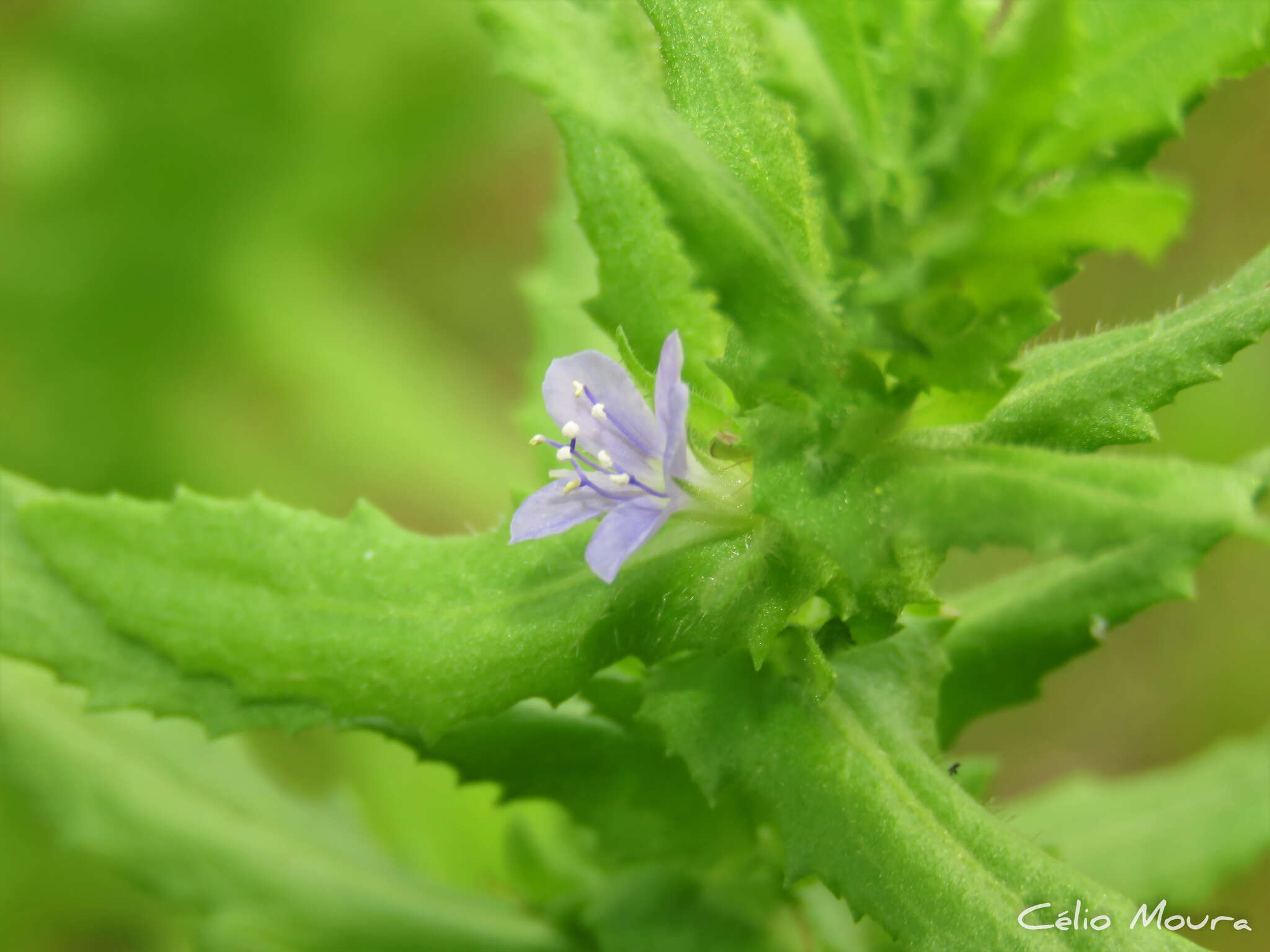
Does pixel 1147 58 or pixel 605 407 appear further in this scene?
pixel 605 407

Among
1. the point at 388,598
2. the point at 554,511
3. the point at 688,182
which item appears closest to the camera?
the point at 688,182

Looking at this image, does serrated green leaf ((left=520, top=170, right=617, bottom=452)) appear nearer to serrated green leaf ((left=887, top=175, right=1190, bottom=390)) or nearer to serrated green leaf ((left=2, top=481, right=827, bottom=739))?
serrated green leaf ((left=2, top=481, right=827, bottom=739))

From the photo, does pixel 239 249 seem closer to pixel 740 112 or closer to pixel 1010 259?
pixel 740 112

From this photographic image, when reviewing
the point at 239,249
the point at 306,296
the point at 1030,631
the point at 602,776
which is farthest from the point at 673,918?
the point at 239,249

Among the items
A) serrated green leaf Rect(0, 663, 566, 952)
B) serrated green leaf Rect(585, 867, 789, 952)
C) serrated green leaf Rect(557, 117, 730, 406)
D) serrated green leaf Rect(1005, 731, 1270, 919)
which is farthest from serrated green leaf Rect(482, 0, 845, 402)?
serrated green leaf Rect(1005, 731, 1270, 919)

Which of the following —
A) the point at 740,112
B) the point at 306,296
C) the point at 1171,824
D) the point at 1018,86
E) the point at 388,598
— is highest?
the point at 306,296

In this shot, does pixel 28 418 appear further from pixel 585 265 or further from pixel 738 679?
pixel 738 679
